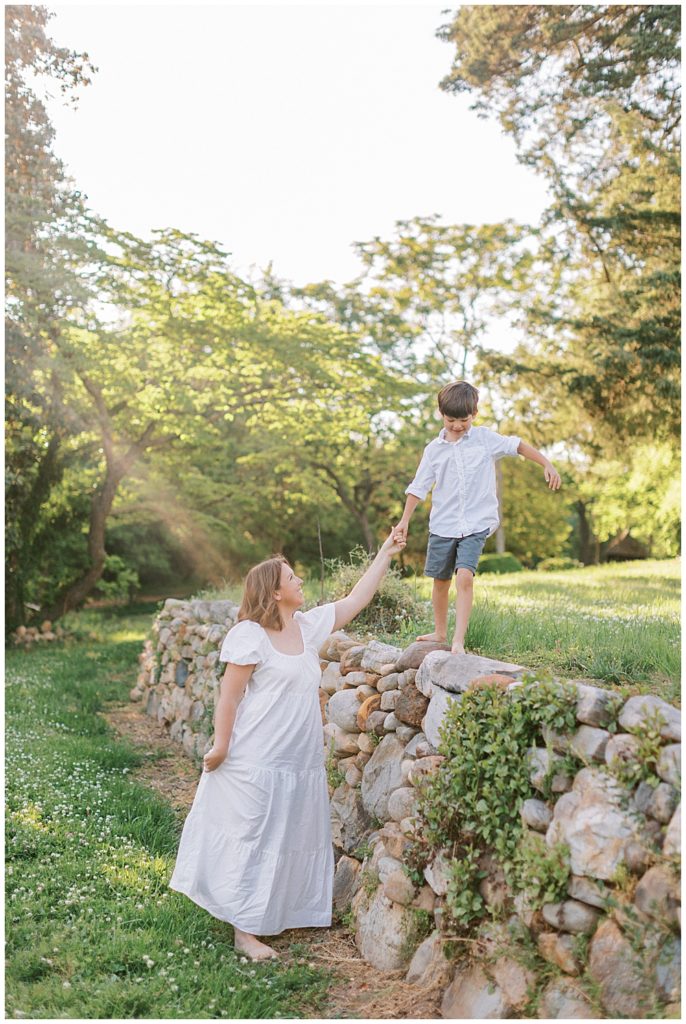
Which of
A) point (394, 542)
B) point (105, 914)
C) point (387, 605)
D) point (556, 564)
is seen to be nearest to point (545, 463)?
point (394, 542)

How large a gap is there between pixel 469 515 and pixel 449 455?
1.05 ft

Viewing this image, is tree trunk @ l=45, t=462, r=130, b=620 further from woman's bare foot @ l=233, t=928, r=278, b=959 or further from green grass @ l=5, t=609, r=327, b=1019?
woman's bare foot @ l=233, t=928, r=278, b=959

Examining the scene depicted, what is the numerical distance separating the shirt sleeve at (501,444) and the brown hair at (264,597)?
124 cm

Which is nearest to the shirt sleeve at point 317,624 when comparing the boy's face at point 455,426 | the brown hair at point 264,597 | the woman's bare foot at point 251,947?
the brown hair at point 264,597

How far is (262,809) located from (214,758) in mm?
323

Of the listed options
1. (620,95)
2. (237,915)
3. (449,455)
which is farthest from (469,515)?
(620,95)

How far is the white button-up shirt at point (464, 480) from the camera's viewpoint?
4.24 m

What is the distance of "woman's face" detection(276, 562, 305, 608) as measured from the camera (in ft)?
13.0

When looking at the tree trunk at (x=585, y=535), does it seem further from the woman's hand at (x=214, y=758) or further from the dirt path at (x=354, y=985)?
the woman's hand at (x=214, y=758)

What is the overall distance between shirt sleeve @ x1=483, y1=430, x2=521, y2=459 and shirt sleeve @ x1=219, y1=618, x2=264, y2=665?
1472mm

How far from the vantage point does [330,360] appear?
13852mm

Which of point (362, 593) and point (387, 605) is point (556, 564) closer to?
point (387, 605)

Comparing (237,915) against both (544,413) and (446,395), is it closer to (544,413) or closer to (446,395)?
(446,395)

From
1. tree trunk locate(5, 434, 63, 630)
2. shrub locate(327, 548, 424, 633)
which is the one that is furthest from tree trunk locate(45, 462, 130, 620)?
shrub locate(327, 548, 424, 633)
